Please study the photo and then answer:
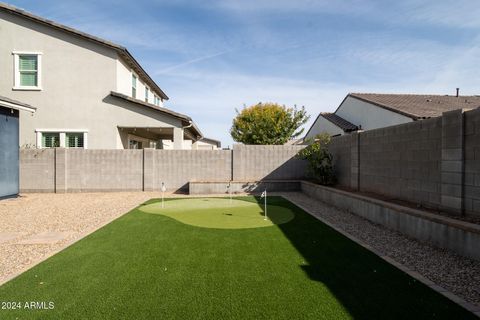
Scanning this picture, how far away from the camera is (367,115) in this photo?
21578mm

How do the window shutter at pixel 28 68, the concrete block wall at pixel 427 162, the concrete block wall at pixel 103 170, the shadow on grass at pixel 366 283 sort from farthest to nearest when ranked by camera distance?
the window shutter at pixel 28 68 < the concrete block wall at pixel 103 170 < the concrete block wall at pixel 427 162 < the shadow on grass at pixel 366 283

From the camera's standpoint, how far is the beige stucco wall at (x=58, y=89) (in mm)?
15867

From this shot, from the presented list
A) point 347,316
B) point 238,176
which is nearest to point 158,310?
point 347,316

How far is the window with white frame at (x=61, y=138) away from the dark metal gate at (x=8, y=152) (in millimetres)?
3162

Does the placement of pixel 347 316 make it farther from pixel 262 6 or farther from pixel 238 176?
pixel 238 176

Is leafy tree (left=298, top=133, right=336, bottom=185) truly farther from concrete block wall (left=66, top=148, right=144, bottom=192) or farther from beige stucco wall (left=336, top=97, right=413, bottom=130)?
concrete block wall (left=66, top=148, right=144, bottom=192)

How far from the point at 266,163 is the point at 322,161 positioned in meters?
3.36

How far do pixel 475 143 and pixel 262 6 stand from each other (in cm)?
829

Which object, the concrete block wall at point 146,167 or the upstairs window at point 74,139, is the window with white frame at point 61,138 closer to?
the upstairs window at point 74,139

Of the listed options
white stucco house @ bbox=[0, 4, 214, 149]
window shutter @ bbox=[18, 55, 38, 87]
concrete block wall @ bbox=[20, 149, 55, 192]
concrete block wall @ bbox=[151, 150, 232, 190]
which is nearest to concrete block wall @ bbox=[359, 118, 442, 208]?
concrete block wall @ bbox=[151, 150, 232, 190]

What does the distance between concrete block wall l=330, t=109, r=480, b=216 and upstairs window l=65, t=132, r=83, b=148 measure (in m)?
13.6

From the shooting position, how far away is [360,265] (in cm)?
488

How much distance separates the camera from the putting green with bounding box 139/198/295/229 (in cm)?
804

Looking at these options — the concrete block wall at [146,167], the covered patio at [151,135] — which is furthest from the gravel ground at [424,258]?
the covered patio at [151,135]
